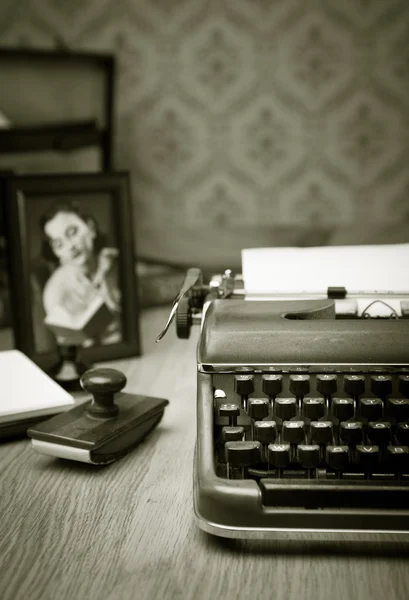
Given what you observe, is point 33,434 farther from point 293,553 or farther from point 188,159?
point 188,159

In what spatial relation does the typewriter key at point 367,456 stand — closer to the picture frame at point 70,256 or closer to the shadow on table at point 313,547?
the shadow on table at point 313,547

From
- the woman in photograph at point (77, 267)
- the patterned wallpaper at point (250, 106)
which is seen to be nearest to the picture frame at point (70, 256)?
the woman in photograph at point (77, 267)

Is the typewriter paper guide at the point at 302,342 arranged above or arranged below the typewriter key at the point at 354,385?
above

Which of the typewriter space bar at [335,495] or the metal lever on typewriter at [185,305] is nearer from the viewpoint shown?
the typewriter space bar at [335,495]

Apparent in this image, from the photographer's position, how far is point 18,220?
1382 millimetres

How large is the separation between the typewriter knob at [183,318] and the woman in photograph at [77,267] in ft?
1.49

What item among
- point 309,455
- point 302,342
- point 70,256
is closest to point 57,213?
point 70,256

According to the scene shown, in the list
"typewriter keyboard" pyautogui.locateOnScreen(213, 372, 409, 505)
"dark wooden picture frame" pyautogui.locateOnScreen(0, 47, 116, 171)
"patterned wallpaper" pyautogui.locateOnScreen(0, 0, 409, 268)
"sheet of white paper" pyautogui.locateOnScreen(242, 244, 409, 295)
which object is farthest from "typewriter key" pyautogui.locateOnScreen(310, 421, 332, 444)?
"patterned wallpaper" pyautogui.locateOnScreen(0, 0, 409, 268)

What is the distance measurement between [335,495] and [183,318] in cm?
40

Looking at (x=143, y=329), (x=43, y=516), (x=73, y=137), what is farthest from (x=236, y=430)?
(x=73, y=137)

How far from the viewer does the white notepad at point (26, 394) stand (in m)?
1.05

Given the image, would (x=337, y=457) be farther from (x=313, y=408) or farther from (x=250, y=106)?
(x=250, y=106)

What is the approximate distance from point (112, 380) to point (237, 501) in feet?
1.13

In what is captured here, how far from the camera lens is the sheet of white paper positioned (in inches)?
46.0
